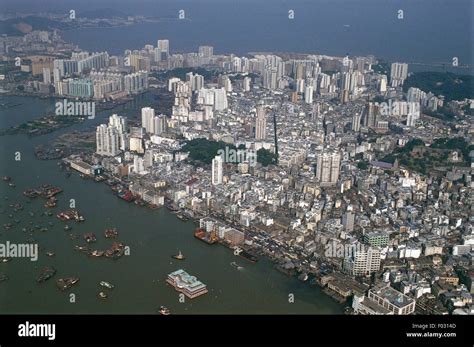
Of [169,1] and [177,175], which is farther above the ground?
[169,1]

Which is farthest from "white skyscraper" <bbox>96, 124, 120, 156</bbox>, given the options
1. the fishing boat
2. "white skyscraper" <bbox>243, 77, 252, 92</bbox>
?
"white skyscraper" <bbox>243, 77, 252, 92</bbox>

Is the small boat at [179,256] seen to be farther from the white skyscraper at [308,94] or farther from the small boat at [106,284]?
the white skyscraper at [308,94]

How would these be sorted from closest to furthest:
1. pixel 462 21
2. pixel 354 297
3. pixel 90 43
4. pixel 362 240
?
pixel 354 297 → pixel 362 240 → pixel 90 43 → pixel 462 21

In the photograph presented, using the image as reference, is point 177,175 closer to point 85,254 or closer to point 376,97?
point 85,254

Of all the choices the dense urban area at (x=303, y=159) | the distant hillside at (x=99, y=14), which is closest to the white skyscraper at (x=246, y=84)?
the dense urban area at (x=303, y=159)

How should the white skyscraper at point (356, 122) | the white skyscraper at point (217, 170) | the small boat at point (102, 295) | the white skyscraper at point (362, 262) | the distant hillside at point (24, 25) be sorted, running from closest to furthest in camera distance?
the small boat at point (102, 295) → the white skyscraper at point (362, 262) → the white skyscraper at point (217, 170) → the white skyscraper at point (356, 122) → the distant hillside at point (24, 25)

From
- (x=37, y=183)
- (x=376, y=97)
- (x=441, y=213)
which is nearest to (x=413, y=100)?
(x=376, y=97)
